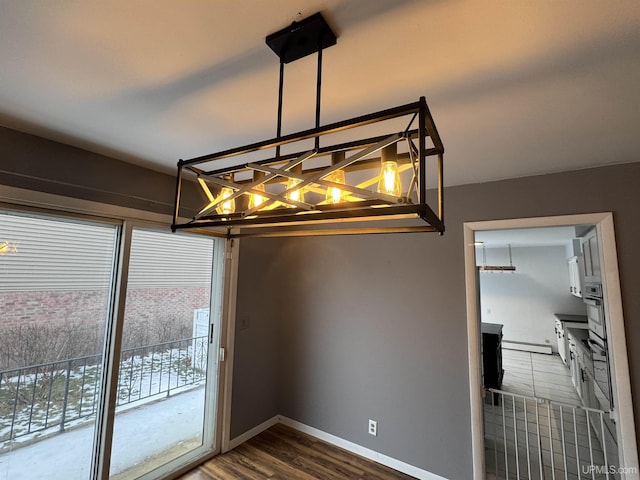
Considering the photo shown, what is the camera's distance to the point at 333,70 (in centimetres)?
122

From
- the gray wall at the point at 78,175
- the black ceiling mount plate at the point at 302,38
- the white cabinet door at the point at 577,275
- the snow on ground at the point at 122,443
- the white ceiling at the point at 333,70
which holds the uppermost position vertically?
the white ceiling at the point at 333,70

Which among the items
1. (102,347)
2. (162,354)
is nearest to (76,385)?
(102,347)

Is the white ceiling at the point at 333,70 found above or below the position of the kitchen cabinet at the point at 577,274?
above

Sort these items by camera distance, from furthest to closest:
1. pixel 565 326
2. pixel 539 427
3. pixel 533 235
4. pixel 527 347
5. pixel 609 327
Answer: pixel 527 347 → pixel 565 326 → pixel 533 235 → pixel 539 427 → pixel 609 327

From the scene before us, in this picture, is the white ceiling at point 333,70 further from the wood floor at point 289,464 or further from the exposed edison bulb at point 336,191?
the wood floor at point 289,464

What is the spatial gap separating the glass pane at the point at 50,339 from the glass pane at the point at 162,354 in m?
0.19

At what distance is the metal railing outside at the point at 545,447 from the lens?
7.46ft

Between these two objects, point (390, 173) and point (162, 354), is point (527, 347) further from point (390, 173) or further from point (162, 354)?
point (390, 173)

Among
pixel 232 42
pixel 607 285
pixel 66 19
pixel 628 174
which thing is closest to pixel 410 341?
pixel 607 285

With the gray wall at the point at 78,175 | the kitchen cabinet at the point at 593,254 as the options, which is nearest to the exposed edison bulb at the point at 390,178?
the gray wall at the point at 78,175

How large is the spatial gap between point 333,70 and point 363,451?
3209 millimetres

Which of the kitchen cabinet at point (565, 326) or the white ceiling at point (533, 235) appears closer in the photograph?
the white ceiling at point (533, 235)

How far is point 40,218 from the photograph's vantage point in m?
1.87

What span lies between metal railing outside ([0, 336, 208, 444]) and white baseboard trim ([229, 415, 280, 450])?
0.78 m
